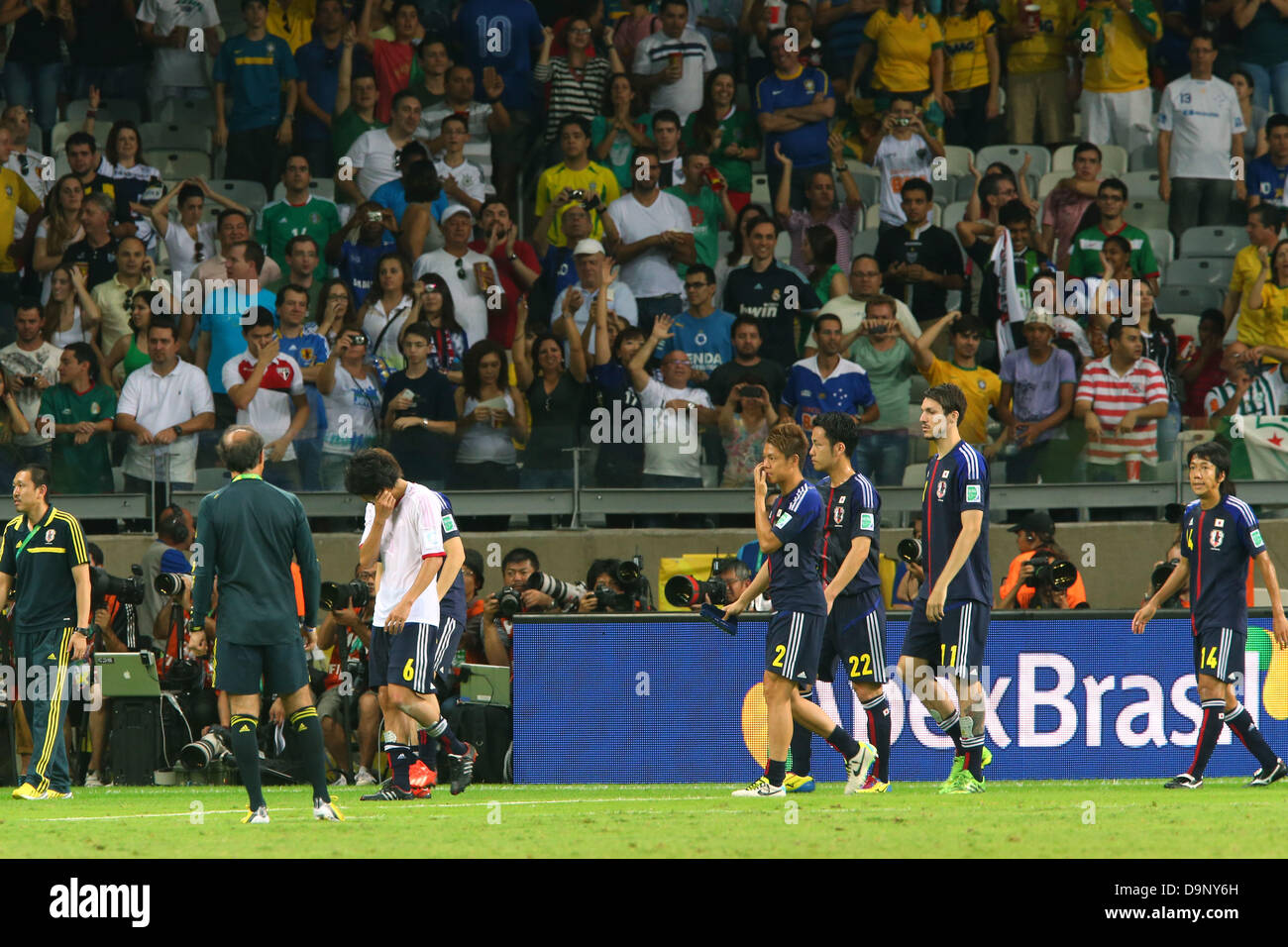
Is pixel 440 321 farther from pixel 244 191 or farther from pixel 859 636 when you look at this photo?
pixel 859 636

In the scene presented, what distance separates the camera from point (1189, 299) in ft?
56.0

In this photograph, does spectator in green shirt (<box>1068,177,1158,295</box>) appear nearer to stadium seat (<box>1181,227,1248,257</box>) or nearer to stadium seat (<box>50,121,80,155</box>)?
stadium seat (<box>1181,227,1248,257</box>)

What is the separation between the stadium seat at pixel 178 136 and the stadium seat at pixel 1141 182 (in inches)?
385

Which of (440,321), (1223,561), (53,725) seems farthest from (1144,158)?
(53,725)

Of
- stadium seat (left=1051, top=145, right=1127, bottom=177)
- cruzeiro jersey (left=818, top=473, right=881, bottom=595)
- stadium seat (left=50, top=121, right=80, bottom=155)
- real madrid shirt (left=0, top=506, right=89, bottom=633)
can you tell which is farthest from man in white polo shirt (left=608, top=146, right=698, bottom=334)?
real madrid shirt (left=0, top=506, right=89, bottom=633)

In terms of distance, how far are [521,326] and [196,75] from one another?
236 inches

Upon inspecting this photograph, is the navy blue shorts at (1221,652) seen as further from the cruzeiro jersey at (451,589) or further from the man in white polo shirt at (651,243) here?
the man in white polo shirt at (651,243)

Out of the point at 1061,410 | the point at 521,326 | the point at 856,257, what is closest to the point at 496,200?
the point at 521,326

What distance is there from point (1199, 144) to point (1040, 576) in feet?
25.2

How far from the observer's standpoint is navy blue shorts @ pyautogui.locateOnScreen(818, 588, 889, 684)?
10.2m

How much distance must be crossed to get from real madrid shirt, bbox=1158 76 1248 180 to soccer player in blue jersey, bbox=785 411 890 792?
31.0 feet

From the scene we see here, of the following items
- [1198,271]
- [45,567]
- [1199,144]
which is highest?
[1199,144]

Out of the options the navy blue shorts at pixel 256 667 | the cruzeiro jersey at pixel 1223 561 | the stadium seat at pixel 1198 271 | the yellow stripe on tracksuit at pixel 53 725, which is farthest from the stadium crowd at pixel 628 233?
the navy blue shorts at pixel 256 667

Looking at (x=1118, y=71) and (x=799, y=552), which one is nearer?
(x=799, y=552)
